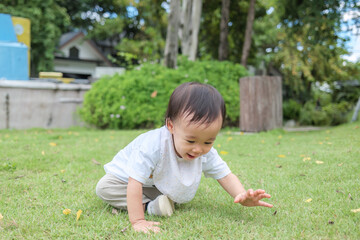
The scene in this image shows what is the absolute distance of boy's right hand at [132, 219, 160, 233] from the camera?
1.71 metres

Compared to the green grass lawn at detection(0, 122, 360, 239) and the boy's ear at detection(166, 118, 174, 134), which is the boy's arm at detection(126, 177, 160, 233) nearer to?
the green grass lawn at detection(0, 122, 360, 239)

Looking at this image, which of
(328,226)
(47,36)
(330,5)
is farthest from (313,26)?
(47,36)

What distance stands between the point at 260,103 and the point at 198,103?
5.20m

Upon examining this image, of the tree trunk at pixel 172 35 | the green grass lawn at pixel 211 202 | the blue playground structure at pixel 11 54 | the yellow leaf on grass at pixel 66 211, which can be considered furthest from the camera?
the blue playground structure at pixel 11 54

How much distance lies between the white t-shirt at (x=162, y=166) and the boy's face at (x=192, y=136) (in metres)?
0.09

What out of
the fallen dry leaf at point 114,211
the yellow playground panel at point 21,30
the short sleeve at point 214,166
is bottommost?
the fallen dry leaf at point 114,211

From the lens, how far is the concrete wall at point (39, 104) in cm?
745

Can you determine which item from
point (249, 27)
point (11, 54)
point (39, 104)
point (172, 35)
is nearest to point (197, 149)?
point (172, 35)

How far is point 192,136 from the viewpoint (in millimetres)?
1749

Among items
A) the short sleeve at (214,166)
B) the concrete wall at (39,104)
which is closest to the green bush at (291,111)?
the concrete wall at (39,104)

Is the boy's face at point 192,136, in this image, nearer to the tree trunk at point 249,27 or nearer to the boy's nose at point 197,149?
the boy's nose at point 197,149

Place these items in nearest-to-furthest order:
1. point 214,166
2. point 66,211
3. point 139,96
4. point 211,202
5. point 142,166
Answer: point 142,166 → point 66,211 → point 214,166 → point 211,202 → point 139,96

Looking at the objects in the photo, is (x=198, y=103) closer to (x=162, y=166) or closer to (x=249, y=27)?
(x=162, y=166)

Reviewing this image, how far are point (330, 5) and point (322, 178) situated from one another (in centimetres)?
576
